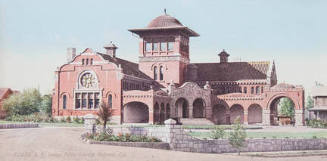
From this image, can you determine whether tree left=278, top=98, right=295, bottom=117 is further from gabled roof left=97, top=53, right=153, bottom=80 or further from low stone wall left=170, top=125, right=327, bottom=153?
low stone wall left=170, top=125, right=327, bottom=153

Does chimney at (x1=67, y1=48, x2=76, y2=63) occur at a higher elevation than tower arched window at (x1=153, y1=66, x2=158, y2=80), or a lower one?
higher

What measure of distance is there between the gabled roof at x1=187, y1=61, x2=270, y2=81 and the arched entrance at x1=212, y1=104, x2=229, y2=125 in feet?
15.2

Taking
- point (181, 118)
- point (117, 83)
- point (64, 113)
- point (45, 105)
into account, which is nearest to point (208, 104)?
point (181, 118)

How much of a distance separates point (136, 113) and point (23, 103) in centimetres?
2266

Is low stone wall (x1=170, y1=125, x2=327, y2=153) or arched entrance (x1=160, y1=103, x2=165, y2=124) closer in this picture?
low stone wall (x1=170, y1=125, x2=327, y2=153)

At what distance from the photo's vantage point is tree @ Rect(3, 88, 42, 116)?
72.5m

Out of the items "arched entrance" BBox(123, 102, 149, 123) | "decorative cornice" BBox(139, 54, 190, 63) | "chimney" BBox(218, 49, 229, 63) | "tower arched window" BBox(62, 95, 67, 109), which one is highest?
"chimney" BBox(218, 49, 229, 63)

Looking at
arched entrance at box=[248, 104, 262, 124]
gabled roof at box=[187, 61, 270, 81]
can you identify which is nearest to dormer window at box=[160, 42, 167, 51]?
gabled roof at box=[187, 61, 270, 81]

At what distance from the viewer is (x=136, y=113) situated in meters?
60.6

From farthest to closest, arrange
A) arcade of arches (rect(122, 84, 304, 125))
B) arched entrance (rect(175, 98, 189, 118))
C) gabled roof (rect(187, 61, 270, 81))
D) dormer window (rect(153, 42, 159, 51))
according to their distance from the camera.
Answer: gabled roof (rect(187, 61, 270, 81))
dormer window (rect(153, 42, 159, 51))
arched entrance (rect(175, 98, 189, 118))
arcade of arches (rect(122, 84, 304, 125))

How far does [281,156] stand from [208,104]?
106 feet

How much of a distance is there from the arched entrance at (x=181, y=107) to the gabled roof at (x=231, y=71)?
562 centimetres

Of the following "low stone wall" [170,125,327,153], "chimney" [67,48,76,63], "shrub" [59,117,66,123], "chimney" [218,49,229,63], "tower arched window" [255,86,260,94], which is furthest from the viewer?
"chimney" [218,49,229,63]

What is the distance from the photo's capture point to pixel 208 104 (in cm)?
6334
